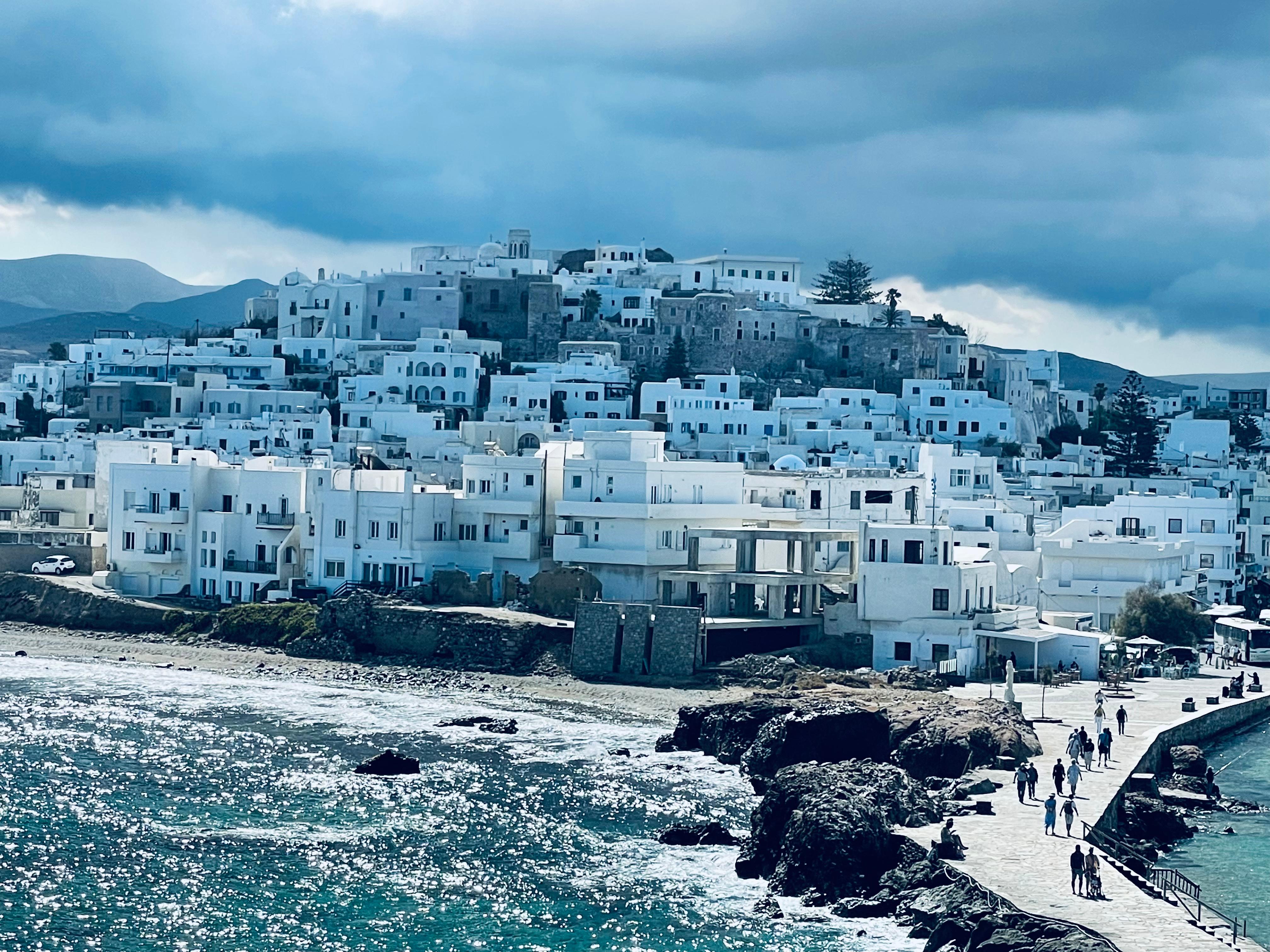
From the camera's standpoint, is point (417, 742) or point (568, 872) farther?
point (417, 742)

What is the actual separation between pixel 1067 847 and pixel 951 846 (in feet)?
6.87

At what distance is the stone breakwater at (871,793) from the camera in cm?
2878

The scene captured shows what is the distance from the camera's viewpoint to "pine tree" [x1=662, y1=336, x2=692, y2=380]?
9856cm

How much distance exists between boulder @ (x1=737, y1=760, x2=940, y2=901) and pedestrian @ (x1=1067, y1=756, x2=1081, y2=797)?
2429 millimetres

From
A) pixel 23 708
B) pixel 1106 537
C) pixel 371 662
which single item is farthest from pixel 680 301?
pixel 23 708

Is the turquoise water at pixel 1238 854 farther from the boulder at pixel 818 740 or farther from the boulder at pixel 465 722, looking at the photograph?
the boulder at pixel 465 722

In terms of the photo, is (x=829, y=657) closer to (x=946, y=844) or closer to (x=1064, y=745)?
(x=1064, y=745)

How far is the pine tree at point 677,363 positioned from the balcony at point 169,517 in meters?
36.4

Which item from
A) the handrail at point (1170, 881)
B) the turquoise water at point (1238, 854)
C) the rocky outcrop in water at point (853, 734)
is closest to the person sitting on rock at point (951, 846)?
the handrail at point (1170, 881)

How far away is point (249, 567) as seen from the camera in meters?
64.4

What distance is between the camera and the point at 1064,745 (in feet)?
138

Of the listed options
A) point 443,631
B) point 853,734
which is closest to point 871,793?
point 853,734

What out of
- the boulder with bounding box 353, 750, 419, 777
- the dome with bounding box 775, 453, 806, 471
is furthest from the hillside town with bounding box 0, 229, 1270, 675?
the boulder with bounding box 353, 750, 419, 777

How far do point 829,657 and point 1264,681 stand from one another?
40.5 feet
